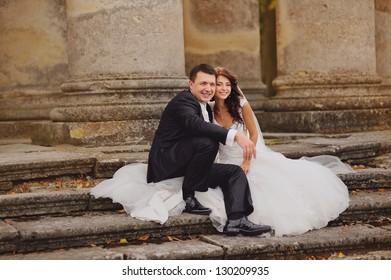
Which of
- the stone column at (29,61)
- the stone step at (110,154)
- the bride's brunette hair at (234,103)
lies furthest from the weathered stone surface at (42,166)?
the stone column at (29,61)

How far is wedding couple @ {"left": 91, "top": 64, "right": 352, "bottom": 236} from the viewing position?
4941 millimetres

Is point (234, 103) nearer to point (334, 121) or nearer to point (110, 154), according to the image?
point (110, 154)

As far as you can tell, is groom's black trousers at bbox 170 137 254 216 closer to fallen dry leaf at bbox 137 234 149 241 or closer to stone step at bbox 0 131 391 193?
fallen dry leaf at bbox 137 234 149 241

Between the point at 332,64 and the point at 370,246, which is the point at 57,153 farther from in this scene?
the point at 332,64

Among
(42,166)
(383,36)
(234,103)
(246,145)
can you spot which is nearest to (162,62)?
(234,103)

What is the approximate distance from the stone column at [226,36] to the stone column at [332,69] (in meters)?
0.97

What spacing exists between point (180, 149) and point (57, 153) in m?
1.63

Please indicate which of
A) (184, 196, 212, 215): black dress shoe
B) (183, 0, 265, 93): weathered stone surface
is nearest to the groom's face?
(184, 196, 212, 215): black dress shoe

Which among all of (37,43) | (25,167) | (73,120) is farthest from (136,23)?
(37,43)

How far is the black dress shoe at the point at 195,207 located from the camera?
5.00 metres

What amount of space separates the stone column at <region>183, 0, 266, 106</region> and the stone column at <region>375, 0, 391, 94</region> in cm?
182

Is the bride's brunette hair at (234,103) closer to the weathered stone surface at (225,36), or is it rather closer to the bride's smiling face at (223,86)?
the bride's smiling face at (223,86)

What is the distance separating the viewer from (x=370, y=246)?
481cm

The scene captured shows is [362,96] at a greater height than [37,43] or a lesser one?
lesser
